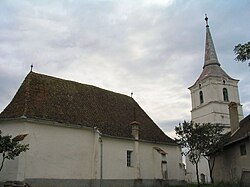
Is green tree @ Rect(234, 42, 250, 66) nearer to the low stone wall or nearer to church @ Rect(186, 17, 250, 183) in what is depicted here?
the low stone wall

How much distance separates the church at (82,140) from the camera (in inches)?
880

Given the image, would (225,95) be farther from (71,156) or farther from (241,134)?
(71,156)

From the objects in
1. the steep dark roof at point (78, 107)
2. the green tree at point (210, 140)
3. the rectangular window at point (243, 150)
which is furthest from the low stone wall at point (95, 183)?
the rectangular window at point (243, 150)

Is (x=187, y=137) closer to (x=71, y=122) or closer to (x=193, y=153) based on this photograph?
Result: (x=193, y=153)

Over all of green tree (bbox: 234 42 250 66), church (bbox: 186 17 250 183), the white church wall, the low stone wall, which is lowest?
the low stone wall

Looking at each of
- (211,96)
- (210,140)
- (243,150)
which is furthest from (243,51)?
(211,96)

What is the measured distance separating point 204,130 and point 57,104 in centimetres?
1285

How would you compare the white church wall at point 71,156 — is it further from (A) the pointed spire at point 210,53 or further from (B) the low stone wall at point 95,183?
(A) the pointed spire at point 210,53

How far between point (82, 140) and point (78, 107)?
129 inches

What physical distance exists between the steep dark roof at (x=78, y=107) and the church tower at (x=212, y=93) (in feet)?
52.2

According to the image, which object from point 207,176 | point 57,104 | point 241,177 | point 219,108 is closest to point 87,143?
point 57,104

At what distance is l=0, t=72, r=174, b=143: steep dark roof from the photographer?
23.7 metres

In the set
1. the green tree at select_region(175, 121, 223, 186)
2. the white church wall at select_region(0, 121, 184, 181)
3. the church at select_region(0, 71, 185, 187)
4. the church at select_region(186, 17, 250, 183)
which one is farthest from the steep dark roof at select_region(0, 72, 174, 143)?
the church at select_region(186, 17, 250, 183)

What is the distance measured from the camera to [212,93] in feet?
154
